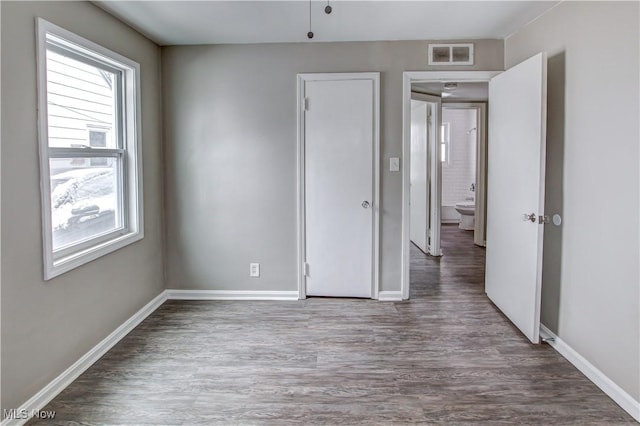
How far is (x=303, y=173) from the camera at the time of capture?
3871 millimetres

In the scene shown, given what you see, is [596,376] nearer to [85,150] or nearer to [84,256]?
[84,256]

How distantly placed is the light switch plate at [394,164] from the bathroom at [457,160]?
505cm

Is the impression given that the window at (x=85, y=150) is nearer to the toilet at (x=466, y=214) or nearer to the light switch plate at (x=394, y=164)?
the light switch plate at (x=394, y=164)

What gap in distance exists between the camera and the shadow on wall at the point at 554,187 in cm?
287

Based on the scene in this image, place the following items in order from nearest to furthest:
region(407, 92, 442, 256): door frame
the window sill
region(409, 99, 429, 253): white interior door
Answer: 1. the window sill
2. region(407, 92, 442, 256): door frame
3. region(409, 99, 429, 253): white interior door

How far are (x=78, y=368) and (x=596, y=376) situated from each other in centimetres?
301

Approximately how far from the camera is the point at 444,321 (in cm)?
343

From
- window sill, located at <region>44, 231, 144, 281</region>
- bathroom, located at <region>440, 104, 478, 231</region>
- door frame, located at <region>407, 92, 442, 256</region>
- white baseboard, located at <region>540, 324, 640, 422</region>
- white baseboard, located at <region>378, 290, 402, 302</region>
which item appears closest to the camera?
white baseboard, located at <region>540, 324, 640, 422</region>

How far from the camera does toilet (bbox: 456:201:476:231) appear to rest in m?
7.70

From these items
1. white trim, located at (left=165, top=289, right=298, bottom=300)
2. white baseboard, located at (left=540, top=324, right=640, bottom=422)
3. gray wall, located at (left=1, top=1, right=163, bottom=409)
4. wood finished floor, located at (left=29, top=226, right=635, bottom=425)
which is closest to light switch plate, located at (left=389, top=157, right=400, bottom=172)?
wood finished floor, located at (left=29, top=226, right=635, bottom=425)

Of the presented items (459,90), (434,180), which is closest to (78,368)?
(434,180)

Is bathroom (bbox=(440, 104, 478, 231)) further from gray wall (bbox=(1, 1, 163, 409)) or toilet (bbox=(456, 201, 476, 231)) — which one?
gray wall (bbox=(1, 1, 163, 409))

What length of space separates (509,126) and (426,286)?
1801mm

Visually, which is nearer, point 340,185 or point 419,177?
point 340,185
